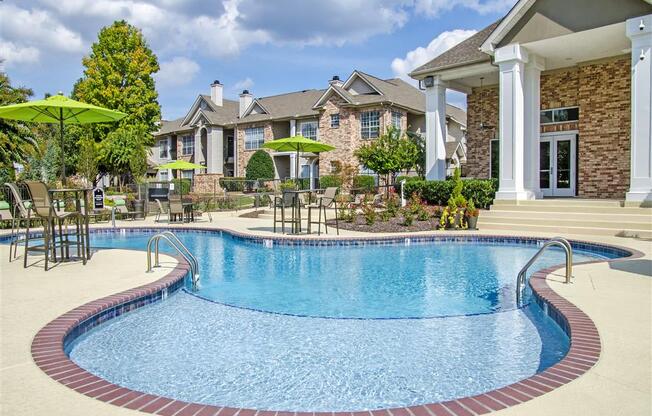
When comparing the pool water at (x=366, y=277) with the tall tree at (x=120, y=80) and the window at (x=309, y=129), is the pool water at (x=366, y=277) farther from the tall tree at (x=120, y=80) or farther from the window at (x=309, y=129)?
the window at (x=309, y=129)

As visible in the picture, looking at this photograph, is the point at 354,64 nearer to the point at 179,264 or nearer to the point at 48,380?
the point at 179,264

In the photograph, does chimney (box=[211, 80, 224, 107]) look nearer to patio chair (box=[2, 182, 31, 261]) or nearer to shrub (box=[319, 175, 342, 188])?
shrub (box=[319, 175, 342, 188])

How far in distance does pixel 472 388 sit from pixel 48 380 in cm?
308

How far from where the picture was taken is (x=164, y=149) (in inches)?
1906

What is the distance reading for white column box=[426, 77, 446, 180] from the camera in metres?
17.8

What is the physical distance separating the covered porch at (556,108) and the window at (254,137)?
70.4 ft

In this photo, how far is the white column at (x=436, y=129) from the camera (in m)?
17.8

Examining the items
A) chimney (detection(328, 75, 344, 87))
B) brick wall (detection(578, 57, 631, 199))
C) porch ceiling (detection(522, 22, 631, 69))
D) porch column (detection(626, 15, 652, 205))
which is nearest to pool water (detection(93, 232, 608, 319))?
porch column (detection(626, 15, 652, 205))

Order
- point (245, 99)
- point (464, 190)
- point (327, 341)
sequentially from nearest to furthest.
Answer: point (327, 341) < point (464, 190) < point (245, 99)

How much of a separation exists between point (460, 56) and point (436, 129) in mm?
2749

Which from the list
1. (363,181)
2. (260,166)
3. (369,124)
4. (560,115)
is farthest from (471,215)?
(260,166)

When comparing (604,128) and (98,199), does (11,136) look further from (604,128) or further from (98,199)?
(604,128)

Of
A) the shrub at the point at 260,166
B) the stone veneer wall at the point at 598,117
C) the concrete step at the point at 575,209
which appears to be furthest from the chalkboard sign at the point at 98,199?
the shrub at the point at 260,166

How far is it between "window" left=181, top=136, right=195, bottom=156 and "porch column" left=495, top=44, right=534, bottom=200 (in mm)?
34032
